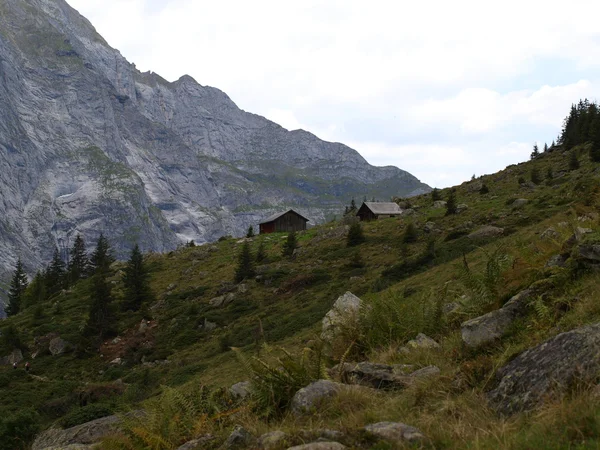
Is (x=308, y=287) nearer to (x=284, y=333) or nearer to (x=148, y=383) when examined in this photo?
(x=284, y=333)

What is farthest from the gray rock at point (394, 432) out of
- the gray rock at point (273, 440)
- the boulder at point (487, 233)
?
the boulder at point (487, 233)

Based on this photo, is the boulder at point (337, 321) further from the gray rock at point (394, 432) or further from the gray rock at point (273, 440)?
the gray rock at point (394, 432)

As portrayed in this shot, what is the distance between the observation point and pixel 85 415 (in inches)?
573

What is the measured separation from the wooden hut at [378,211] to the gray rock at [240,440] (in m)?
58.9

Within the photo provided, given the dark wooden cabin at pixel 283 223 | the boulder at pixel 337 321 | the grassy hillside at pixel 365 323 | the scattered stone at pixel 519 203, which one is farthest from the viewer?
the dark wooden cabin at pixel 283 223

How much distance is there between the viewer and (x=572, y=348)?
17.1ft

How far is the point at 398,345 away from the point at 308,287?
2566 cm

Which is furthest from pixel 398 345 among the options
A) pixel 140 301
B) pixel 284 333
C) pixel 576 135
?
pixel 576 135

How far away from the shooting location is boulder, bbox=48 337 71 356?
35.2 metres

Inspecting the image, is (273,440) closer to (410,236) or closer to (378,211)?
(410,236)

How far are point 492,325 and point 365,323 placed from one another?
125 inches

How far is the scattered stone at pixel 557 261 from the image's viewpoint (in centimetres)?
845

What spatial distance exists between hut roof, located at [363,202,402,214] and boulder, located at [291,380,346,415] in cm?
5869

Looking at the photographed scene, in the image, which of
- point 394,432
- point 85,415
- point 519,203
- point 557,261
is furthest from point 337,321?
point 519,203
